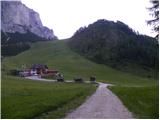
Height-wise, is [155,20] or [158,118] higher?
[155,20]

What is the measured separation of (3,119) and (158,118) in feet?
33.9

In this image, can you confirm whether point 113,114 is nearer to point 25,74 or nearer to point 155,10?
point 155,10

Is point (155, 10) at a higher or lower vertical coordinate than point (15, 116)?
higher

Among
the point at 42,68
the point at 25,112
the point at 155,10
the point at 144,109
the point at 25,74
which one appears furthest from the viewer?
the point at 42,68

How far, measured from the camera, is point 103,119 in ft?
78.1

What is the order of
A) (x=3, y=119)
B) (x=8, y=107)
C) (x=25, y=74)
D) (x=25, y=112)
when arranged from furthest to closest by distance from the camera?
1. (x=25, y=74)
2. (x=8, y=107)
3. (x=25, y=112)
4. (x=3, y=119)

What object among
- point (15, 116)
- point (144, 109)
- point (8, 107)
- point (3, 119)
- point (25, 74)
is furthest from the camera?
point (25, 74)

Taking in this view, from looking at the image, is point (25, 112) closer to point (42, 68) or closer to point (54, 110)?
point (54, 110)

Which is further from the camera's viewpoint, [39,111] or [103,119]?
[39,111]

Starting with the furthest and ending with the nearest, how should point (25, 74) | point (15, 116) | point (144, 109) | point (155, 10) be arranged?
point (25, 74), point (155, 10), point (144, 109), point (15, 116)

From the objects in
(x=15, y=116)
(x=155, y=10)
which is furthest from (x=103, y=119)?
(x=155, y=10)

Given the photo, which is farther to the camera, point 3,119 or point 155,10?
point 155,10

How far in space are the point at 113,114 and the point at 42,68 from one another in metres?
151

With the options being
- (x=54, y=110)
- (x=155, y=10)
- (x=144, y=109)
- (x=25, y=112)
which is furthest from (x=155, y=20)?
(x=25, y=112)
